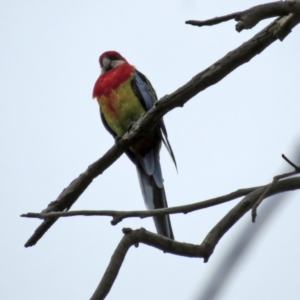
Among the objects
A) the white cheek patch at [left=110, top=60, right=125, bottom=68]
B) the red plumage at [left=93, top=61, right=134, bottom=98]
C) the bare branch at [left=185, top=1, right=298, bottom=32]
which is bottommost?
the bare branch at [left=185, top=1, right=298, bottom=32]

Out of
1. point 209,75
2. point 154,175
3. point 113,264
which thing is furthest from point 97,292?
point 154,175

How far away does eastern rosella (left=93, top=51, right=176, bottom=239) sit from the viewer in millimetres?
5211

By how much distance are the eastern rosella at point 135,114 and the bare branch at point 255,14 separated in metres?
2.75

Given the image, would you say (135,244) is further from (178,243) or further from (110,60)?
(110,60)

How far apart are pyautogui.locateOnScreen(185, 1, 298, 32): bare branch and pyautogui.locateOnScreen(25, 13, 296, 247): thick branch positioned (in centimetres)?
25

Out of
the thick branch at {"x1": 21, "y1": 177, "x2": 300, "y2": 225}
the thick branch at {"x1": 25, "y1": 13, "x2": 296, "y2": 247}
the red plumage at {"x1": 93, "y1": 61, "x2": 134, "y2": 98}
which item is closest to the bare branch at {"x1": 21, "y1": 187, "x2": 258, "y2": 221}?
the thick branch at {"x1": 21, "y1": 177, "x2": 300, "y2": 225}

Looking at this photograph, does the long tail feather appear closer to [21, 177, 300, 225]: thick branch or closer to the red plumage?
the red plumage

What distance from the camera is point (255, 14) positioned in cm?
237

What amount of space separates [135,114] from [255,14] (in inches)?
123

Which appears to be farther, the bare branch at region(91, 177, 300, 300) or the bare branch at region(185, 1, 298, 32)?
the bare branch at region(185, 1, 298, 32)

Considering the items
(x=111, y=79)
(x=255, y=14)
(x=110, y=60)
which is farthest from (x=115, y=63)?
(x=255, y=14)

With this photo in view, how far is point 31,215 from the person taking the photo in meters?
2.38

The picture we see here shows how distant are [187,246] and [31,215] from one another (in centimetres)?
68

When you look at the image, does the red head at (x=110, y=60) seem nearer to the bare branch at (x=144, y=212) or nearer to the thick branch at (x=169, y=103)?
the thick branch at (x=169, y=103)
